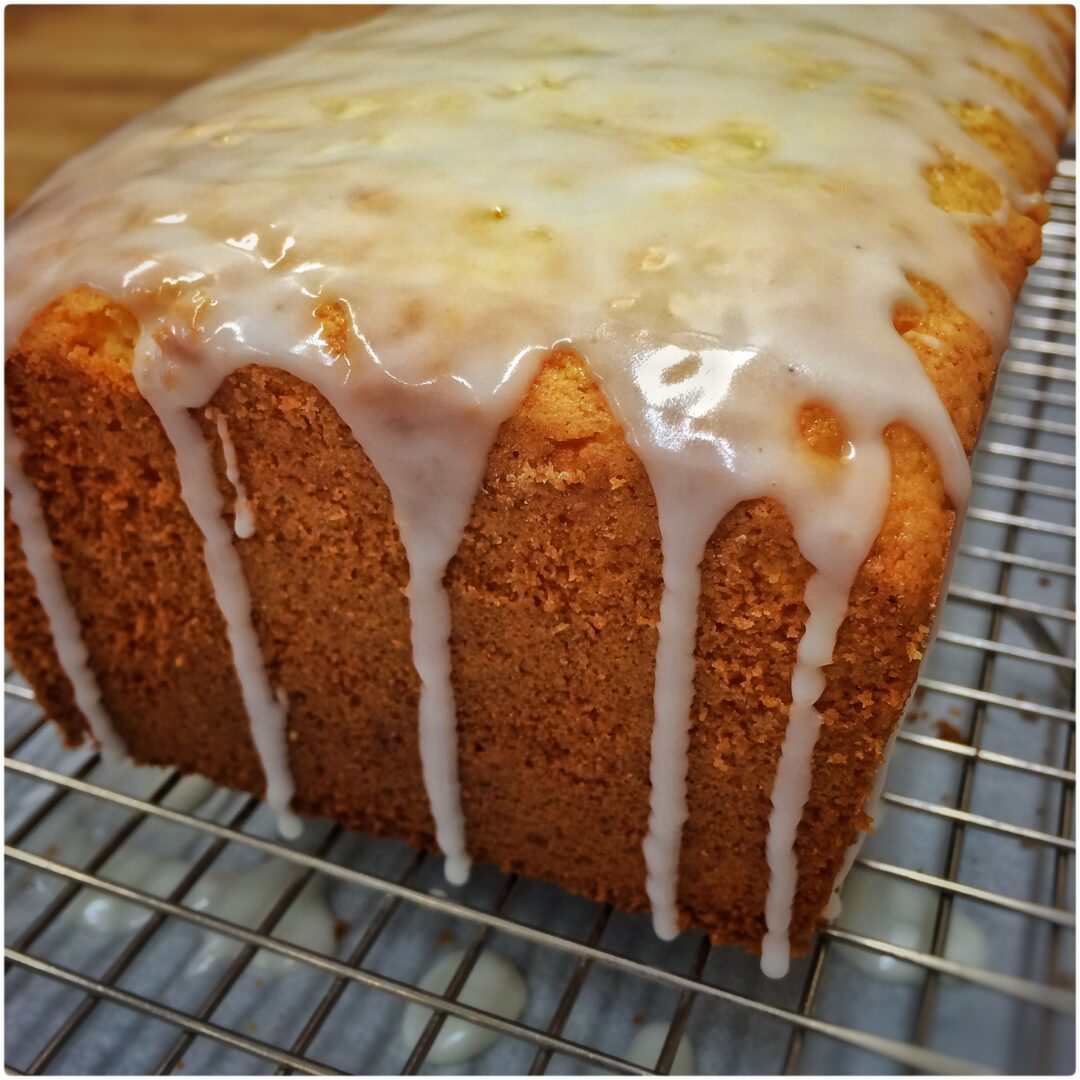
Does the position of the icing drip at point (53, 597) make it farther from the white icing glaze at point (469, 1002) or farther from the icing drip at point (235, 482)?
the white icing glaze at point (469, 1002)

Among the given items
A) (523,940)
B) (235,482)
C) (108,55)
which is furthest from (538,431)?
(108,55)

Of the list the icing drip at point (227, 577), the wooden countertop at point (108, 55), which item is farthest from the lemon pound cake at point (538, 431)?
the wooden countertop at point (108, 55)

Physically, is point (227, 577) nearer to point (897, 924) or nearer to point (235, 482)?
point (235, 482)

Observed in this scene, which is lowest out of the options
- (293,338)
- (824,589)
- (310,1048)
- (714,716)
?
(310,1048)

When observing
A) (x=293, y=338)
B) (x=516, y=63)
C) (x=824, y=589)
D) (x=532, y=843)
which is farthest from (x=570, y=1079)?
(x=516, y=63)

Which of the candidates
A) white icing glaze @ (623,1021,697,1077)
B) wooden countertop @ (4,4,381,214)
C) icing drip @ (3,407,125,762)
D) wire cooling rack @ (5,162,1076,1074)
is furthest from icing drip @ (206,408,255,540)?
wooden countertop @ (4,4,381,214)

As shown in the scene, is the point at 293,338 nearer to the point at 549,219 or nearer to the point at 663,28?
Result: the point at 549,219
